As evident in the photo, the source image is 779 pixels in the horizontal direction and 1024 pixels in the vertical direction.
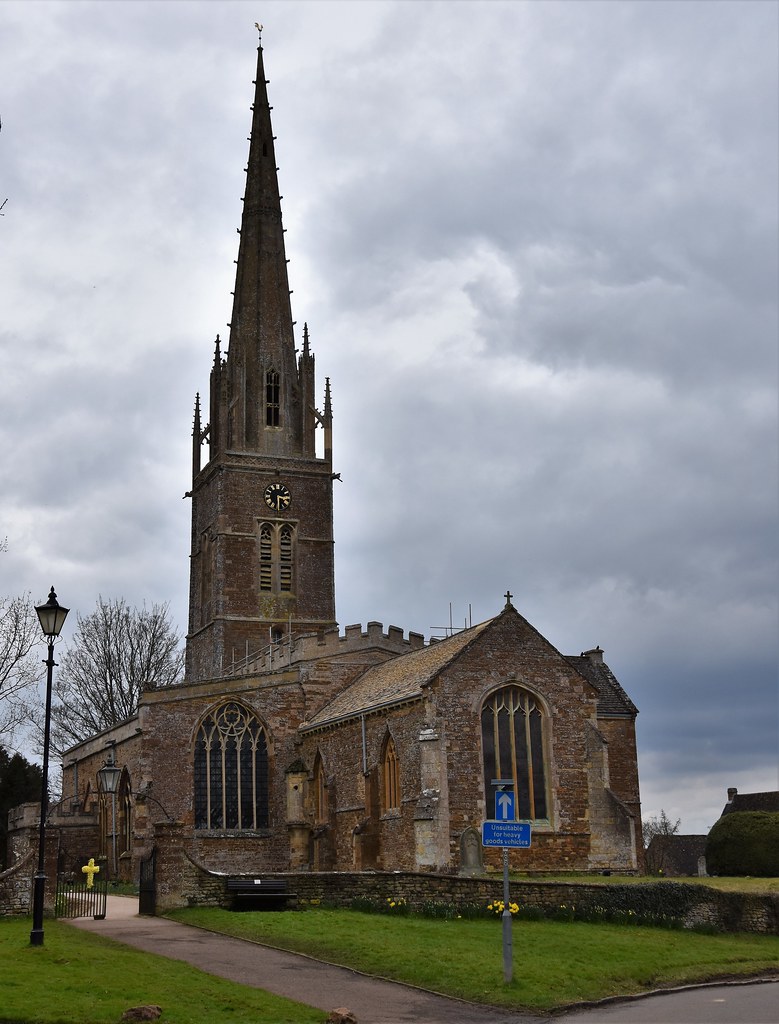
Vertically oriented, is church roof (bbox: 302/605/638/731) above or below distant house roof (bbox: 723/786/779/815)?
above

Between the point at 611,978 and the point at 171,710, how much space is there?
24.7 metres

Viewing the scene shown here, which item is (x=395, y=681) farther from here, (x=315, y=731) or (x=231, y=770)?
(x=231, y=770)

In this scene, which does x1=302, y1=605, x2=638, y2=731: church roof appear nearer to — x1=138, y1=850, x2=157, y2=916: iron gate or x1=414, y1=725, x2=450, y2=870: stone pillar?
x1=414, y1=725, x2=450, y2=870: stone pillar

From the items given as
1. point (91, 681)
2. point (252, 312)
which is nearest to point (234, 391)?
point (252, 312)

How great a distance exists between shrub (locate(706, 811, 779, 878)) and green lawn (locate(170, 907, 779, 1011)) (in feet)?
36.4

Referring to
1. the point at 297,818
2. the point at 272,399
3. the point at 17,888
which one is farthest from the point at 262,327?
the point at 17,888

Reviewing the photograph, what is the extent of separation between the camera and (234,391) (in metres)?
63.4

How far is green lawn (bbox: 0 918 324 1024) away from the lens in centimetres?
1576

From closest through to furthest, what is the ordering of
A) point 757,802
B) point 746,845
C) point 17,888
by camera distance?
point 17,888
point 746,845
point 757,802

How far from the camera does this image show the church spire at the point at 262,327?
63.2m

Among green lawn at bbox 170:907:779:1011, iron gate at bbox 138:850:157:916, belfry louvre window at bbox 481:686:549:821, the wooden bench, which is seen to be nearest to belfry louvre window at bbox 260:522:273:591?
belfry louvre window at bbox 481:686:549:821

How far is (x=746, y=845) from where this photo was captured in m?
38.0

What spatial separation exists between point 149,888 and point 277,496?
34.6m

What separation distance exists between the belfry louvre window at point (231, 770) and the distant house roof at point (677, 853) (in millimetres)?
31618
